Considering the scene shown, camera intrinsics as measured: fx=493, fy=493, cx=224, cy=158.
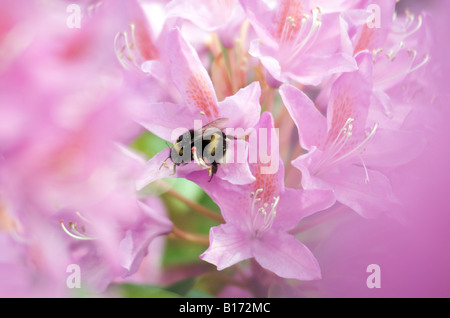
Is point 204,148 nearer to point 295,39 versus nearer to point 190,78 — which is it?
point 190,78

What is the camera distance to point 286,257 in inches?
21.9

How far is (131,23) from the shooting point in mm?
646

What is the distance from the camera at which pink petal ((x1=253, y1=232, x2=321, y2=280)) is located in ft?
1.78

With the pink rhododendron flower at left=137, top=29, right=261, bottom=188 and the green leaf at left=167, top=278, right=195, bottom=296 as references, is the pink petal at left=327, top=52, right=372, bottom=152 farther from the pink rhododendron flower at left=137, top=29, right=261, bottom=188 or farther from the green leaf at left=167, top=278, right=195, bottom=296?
the green leaf at left=167, top=278, right=195, bottom=296

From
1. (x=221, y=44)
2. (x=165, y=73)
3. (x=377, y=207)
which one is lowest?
(x=377, y=207)

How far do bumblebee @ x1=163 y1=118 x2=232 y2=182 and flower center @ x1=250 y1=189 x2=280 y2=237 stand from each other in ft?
0.21

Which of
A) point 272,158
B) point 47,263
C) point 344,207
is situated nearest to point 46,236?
point 47,263

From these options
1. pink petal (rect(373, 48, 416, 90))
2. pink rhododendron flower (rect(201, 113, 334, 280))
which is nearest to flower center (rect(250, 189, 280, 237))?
pink rhododendron flower (rect(201, 113, 334, 280))

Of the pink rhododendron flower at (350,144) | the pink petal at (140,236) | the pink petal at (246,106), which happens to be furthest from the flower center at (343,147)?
the pink petal at (140,236)

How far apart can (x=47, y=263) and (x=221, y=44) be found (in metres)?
0.48

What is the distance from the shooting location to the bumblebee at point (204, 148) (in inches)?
21.0
